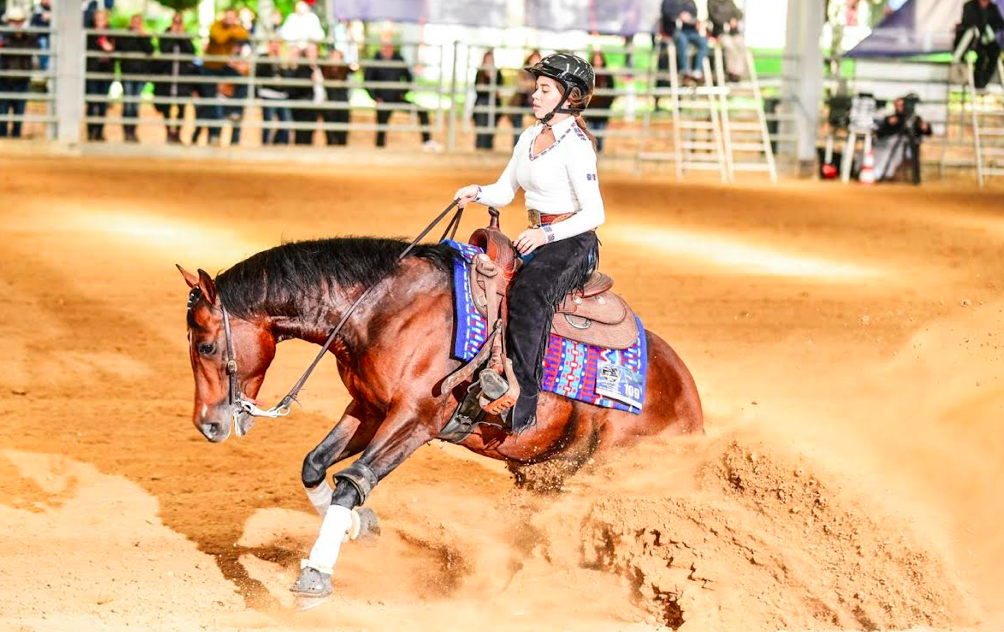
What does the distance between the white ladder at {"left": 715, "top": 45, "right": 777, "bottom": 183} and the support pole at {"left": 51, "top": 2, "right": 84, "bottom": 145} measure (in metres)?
A: 10.5

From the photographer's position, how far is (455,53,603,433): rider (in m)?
5.11

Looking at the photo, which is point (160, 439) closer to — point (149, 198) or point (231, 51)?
point (149, 198)

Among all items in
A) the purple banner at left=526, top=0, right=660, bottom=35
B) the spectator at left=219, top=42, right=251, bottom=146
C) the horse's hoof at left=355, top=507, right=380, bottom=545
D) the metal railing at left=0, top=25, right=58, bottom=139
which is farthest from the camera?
the purple banner at left=526, top=0, right=660, bottom=35

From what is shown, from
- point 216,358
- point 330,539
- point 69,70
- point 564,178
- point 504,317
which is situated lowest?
point 330,539

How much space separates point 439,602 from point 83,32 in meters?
16.9

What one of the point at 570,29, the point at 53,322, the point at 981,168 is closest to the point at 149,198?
the point at 53,322

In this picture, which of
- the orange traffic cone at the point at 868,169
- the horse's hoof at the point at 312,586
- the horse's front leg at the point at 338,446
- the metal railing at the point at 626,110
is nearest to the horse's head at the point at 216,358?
the horse's front leg at the point at 338,446

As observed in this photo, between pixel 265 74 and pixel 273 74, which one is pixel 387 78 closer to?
pixel 273 74

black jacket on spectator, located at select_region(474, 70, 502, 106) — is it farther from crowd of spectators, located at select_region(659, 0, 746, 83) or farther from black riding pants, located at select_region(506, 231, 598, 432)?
black riding pants, located at select_region(506, 231, 598, 432)

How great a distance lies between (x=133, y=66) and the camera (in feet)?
66.4

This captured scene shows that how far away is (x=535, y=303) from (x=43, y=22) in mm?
17808

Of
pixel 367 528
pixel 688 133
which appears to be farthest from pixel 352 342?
pixel 688 133

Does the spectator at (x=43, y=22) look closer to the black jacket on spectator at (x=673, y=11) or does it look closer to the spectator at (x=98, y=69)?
the spectator at (x=98, y=69)

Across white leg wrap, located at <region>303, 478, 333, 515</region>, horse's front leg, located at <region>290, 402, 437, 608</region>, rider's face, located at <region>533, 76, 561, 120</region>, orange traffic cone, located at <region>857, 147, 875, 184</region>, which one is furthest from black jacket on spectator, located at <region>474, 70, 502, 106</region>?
horse's front leg, located at <region>290, 402, 437, 608</region>
